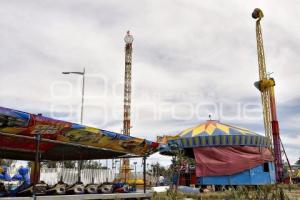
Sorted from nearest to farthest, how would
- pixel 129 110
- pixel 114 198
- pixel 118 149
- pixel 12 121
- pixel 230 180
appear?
pixel 12 121
pixel 114 198
pixel 118 149
pixel 230 180
pixel 129 110

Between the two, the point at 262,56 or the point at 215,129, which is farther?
the point at 262,56

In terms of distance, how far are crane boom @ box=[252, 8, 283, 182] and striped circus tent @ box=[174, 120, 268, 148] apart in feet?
62.0

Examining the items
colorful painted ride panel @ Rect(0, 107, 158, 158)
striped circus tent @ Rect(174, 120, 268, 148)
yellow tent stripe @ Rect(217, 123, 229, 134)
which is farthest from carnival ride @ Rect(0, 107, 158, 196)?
yellow tent stripe @ Rect(217, 123, 229, 134)

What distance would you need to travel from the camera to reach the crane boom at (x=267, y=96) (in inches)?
1923

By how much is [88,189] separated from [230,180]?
62.1ft

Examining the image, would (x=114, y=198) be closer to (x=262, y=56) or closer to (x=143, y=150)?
(x=143, y=150)

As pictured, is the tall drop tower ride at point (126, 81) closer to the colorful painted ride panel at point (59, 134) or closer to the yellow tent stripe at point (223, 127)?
the yellow tent stripe at point (223, 127)

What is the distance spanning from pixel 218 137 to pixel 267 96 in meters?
28.0

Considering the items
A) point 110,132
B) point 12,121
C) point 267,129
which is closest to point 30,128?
point 12,121

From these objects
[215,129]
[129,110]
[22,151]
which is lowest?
[22,151]

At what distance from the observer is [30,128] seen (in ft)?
35.0

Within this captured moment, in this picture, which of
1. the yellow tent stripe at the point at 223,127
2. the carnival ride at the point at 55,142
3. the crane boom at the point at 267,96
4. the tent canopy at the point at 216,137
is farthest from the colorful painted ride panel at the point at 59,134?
the crane boom at the point at 267,96

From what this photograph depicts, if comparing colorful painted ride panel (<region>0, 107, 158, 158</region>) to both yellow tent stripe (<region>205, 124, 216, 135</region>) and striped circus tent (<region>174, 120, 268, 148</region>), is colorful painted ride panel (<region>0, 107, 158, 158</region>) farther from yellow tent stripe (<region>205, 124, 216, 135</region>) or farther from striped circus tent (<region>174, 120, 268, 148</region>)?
yellow tent stripe (<region>205, 124, 216, 135</region>)

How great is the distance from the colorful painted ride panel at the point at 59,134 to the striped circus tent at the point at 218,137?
1448 cm
